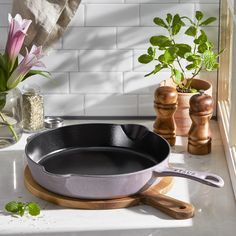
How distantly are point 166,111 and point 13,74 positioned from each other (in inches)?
17.0

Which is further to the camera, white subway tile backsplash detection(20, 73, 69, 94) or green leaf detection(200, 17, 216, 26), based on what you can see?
white subway tile backsplash detection(20, 73, 69, 94)

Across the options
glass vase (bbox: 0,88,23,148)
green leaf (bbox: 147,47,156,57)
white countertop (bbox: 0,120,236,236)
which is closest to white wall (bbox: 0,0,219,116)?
green leaf (bbox: 147,47,156,57)

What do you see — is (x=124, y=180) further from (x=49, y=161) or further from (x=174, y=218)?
(x=49, y=161)

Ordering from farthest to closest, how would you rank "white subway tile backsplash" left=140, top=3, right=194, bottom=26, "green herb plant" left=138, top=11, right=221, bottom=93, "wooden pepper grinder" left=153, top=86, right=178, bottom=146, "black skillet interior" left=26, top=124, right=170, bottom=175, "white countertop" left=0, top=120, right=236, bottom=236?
"white subway tile backsplash" left=140, top=3, right=194, bottom=26
"green herb plant" left=138, top=11, right=221, bottom=93
"wooden pepper grinder" left=153, top=86, right=178, bottom=146
"black skillet interior" left=26, top=124, right=170, bottom=175
"white countertop" left=0, top=120, right=236, bottom=236

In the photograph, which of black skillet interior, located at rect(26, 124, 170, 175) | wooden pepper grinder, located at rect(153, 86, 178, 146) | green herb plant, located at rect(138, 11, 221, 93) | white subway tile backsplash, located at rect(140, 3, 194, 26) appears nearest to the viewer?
black skillet interior, located at rect(26, 124, 170, 175)

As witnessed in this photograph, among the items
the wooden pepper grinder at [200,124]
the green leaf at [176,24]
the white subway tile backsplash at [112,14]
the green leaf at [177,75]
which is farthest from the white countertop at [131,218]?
the white subway tile backsplash at [112,14]

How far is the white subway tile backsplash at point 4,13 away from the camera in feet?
7.86

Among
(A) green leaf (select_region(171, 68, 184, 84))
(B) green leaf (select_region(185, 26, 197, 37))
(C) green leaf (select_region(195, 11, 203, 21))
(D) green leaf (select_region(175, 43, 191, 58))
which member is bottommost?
(A) green leaf (select_region(171, 68, 184, 84))

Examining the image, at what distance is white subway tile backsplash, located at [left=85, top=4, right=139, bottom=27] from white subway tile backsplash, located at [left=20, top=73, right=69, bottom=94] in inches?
7.6

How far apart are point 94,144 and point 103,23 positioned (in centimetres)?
41

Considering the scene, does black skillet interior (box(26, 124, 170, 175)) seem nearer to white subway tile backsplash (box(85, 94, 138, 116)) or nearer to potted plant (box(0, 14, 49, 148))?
potted plant (box(0, 14, 49, 148))

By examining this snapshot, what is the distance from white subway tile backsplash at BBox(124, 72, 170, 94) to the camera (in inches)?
96.7

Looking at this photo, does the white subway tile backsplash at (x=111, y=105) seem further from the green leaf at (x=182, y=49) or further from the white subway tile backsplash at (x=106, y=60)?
the green leaf at (x=182, y=49)

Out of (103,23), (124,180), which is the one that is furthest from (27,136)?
(124,180)
